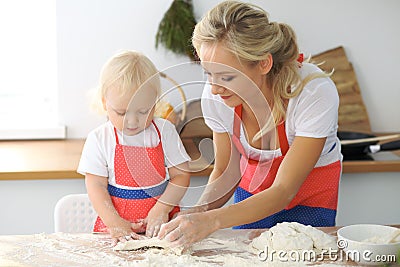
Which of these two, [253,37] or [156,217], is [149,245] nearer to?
[156,217]

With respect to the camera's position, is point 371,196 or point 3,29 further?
point 3,29

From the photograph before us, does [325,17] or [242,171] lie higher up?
[325,17]

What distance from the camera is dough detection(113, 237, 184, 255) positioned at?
62.7 inches

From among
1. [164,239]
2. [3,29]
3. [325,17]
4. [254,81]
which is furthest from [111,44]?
[164,239]

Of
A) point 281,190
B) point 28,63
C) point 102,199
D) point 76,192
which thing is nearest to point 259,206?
point 281,190

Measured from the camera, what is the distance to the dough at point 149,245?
1.59 metres

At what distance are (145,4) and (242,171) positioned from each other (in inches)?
43.8

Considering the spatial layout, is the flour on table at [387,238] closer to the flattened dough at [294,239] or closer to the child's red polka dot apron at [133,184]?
the flattened dough at [294,239]

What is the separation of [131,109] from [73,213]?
431 mm

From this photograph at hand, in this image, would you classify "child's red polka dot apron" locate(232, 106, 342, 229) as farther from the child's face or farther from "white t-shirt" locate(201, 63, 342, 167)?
the child's face

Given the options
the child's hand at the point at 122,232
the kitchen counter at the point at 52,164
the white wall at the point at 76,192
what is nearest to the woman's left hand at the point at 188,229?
the child's hand at the point at 122,232

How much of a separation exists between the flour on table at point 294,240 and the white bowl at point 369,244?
37 millimetres

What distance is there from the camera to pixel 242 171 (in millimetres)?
1989

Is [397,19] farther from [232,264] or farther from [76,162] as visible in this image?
[232,264]
